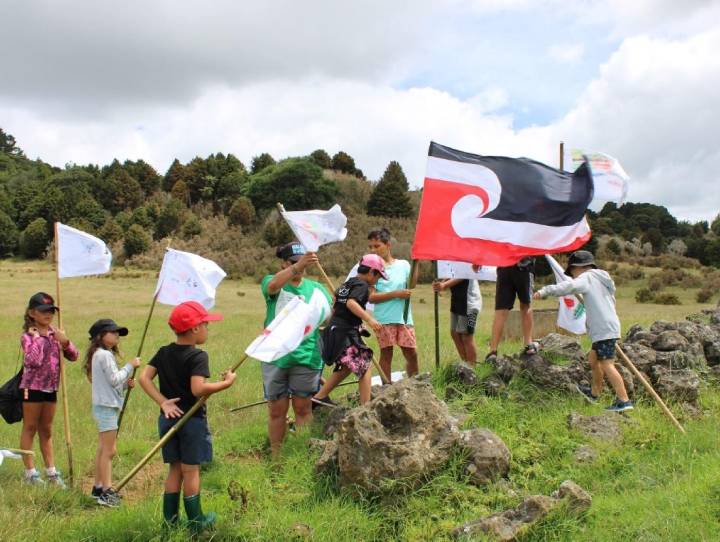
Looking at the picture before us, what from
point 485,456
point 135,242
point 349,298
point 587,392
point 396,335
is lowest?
point 485,456

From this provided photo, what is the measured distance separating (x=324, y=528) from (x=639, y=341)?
5.98 m

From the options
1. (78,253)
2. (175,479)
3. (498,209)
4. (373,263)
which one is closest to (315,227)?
(373,263)

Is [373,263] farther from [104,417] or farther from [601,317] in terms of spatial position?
[104,417]

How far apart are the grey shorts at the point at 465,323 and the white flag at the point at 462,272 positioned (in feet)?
1.63

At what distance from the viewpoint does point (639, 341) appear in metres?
9.10

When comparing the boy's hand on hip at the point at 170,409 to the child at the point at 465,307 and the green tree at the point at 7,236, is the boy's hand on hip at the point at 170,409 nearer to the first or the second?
the child at the point at 465,307

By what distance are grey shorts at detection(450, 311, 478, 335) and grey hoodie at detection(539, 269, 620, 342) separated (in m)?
1.51

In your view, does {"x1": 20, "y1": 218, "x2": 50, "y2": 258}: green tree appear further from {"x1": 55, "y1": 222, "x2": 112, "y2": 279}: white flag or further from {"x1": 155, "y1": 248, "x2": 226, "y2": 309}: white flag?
{"x1": 155, "y1": 248, "x2": 226, "y2": 309}: white flag

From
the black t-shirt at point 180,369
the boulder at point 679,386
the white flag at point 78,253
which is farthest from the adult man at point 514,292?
the white flag at point 78,253

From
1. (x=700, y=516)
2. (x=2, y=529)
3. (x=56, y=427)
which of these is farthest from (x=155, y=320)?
(x=700, y=516)

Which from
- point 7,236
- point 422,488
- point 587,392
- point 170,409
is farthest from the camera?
point 7,236

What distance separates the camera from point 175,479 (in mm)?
4965

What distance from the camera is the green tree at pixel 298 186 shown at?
166ft

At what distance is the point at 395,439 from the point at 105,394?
267cm
